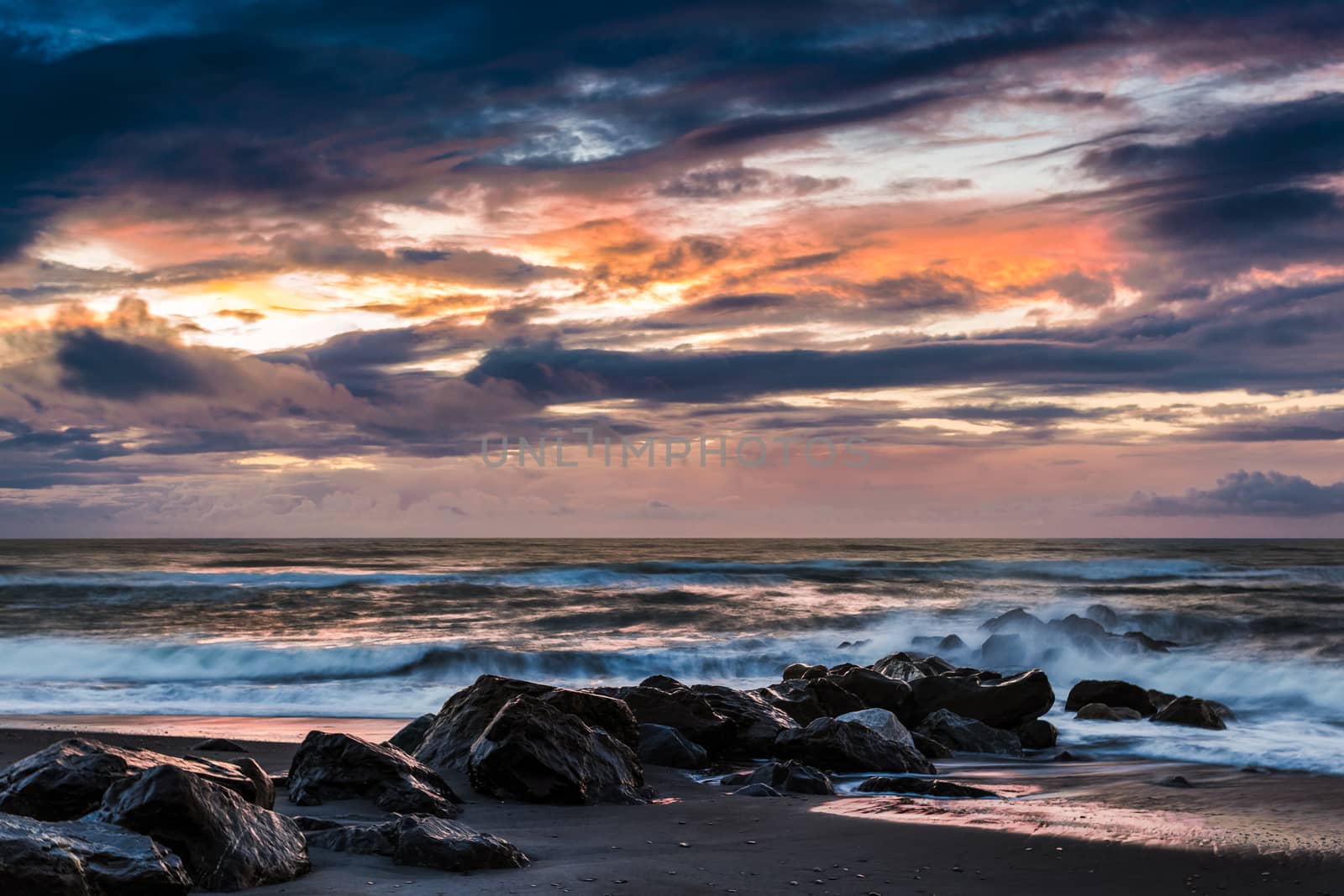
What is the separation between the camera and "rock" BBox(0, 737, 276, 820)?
207 inches

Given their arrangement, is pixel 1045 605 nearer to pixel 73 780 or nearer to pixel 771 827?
pixel 771 827

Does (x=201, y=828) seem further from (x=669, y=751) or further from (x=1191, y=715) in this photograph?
(x=1191, y=715)

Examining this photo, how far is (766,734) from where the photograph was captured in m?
9.92

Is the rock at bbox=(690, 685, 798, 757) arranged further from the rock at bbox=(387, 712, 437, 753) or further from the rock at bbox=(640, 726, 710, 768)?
the rock at bbox=(387, 712, 437, 753)

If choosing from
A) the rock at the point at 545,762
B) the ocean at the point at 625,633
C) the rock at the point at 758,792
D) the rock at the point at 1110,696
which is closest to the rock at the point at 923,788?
the rock at the point at 758,792

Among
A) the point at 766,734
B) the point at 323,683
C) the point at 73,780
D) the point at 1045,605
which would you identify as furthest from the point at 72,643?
the point at 1045,605

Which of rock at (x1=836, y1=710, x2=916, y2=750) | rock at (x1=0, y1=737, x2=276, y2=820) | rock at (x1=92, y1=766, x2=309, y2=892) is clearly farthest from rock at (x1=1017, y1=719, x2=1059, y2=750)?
rock at (x1=92, y1=766, x2=309, y2=892)

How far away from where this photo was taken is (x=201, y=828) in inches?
185

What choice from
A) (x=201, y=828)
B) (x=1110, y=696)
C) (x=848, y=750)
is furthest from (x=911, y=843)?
(x=1110, y=696)

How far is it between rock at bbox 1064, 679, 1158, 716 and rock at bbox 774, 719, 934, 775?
5.19m

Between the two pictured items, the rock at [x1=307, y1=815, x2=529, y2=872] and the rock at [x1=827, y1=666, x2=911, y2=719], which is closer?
the rock at [x1=307, y1=815, x2=529, y2=872]

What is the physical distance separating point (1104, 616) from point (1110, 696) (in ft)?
45.6

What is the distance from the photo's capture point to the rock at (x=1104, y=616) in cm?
2598

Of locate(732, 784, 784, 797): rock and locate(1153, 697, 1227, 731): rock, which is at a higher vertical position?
locate(732, 784, 784, 797): rock
